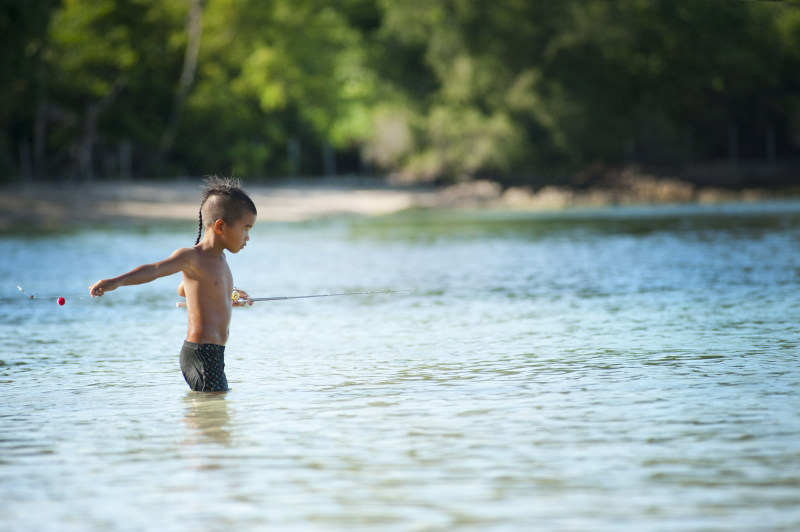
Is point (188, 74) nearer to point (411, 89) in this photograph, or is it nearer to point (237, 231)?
point (411, 89)

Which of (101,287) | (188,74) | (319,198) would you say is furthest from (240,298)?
(188,74)

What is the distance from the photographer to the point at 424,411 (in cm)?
707

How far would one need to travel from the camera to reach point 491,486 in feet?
17.2

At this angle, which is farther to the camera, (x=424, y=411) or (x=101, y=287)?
(x=424, y=411)

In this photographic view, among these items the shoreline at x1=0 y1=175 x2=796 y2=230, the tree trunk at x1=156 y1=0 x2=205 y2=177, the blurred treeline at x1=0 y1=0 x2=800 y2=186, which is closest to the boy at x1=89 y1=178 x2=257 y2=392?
the shoreline at x1=0 y1=175 x2=796 y2=230

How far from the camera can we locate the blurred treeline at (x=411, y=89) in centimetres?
4456

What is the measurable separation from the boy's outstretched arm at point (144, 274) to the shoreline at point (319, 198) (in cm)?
3036

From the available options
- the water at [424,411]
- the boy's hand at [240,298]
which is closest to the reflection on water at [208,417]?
the water at [424,411]

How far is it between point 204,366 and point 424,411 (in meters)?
1.41

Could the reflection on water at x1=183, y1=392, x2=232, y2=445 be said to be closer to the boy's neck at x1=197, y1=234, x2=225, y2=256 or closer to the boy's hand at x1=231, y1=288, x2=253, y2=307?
the boy's hand at x1=231, y1=288, x2=253, y2=307

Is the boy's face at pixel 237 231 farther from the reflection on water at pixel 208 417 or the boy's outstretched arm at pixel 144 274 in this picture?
the reflection on water at pixel 208 417

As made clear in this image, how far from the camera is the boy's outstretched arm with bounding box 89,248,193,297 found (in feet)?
A: 21.8

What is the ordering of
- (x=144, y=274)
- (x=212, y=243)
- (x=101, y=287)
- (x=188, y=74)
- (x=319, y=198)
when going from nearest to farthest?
(x=101, y=287) < (x=144, y=274) < (x=212, y=243) < (x=319, y=198) < (x=188, y=74)

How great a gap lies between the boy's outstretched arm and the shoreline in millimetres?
30357
